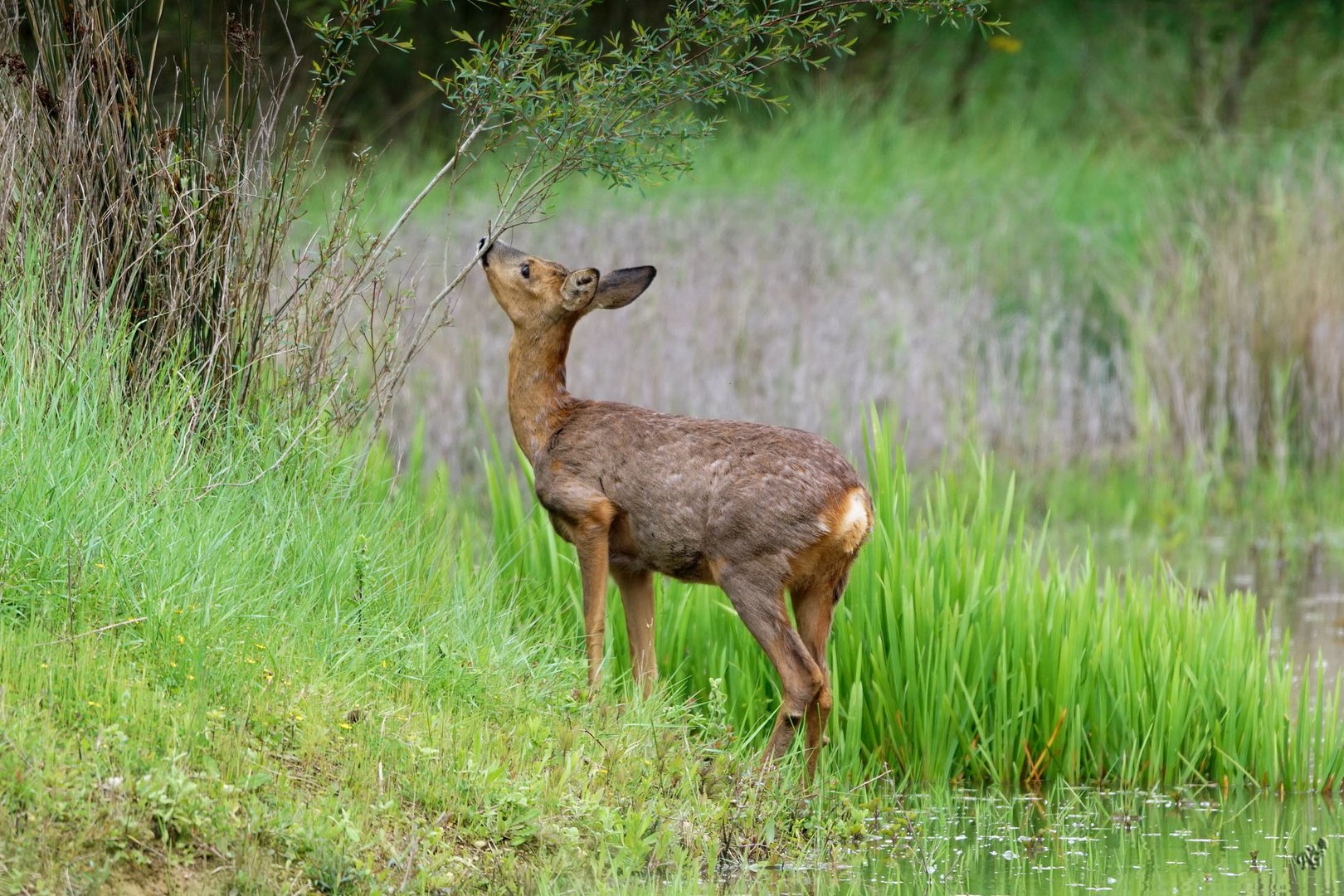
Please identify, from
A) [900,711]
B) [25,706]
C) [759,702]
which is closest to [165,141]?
[25,706]

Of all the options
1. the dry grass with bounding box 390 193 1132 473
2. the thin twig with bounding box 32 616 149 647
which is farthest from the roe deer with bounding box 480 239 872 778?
the dry grass with bounding box 390 193 1132 473

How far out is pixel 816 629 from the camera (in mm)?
6148

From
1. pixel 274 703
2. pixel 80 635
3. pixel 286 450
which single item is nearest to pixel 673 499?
pixel 286 450

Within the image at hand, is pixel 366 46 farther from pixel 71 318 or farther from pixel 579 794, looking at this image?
pixel 579 794

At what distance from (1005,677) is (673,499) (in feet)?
5.22

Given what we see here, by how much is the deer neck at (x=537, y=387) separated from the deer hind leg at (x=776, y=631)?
954 millimetres

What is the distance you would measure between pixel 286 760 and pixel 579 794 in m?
0.89

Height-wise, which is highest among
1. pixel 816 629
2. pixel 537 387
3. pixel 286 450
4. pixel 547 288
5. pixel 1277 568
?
pixel 547 288

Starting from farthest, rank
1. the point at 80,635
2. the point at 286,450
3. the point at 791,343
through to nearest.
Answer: the point at 791,343 → the point at 286,450 → the point at 80,635

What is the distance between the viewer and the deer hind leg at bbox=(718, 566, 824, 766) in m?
5.83

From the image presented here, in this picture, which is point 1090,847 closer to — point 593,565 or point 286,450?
point 593,565

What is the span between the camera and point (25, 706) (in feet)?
15.6

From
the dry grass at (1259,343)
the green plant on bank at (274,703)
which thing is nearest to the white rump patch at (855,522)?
the green plant on bank at (274,703)

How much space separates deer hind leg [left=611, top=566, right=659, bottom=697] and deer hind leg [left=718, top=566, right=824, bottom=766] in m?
0.50
